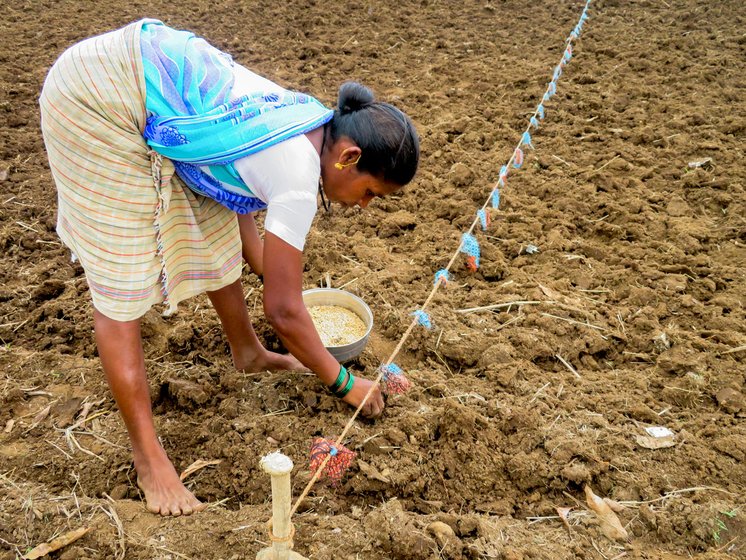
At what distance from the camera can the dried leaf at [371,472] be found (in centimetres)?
214

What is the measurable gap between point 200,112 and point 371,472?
4.36 feet

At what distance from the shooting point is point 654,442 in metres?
2.32

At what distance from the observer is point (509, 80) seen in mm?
5547

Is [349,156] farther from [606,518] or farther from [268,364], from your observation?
[606,518]

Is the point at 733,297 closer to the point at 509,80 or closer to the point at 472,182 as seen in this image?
the point at 472,182

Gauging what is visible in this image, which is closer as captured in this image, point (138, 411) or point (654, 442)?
point (138, 411)

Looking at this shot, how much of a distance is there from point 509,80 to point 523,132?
103 cm

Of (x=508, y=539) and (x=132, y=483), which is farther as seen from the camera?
(x=132, y=483)

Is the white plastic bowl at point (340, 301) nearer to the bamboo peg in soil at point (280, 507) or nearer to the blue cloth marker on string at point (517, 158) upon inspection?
the bamboo peg in soil at point (280, 507)

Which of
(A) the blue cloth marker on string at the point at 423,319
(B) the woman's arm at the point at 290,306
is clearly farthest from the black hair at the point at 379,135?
(A) the blue cloth marker on string at the point at 423,319

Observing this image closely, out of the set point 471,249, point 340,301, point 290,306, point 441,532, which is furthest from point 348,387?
point 471,249

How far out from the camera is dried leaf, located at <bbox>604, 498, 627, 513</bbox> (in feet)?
6.81

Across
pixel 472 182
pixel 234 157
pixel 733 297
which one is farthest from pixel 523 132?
pixel 234 157

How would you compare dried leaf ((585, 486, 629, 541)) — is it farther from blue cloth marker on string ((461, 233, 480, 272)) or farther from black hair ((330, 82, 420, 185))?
blue cloth marker on string ((461, 233, 480, 272))
